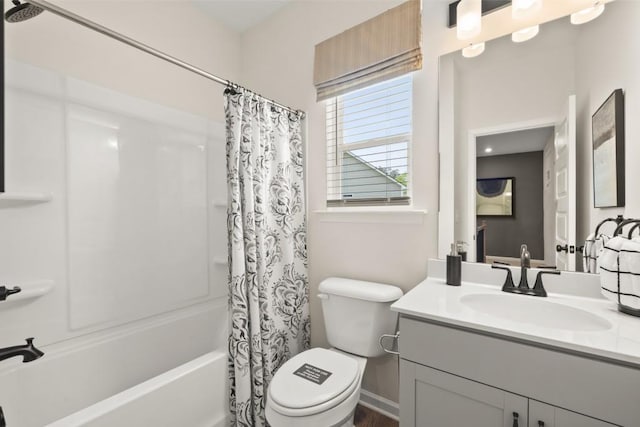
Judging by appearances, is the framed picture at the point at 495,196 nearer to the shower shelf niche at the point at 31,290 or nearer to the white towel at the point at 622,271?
the white towel at the point at 622,271

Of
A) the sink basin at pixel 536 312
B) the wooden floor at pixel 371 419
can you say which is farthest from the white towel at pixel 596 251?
the wooden floor at pixel 371 419

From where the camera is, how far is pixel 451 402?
3.20 ft

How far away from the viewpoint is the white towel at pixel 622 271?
35.1 inches

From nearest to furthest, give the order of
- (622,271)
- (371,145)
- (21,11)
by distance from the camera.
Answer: (622,271) → (21,11) → (371,145)

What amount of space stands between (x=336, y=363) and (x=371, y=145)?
125 cm

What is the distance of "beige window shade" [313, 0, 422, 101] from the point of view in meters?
1.51

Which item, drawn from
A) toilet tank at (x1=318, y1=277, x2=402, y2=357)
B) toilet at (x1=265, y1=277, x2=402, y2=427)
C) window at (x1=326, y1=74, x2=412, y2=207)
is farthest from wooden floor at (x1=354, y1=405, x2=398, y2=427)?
window at (x1=326, y1=74, x2=412, y2=207)

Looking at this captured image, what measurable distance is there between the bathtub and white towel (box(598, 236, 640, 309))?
1.66 meters

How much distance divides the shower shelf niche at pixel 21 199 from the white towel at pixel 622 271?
7.79ft

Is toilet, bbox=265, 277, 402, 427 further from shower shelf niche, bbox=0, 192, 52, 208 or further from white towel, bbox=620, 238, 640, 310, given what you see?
shower shelf niche, bbox=0, 192, 52, 208

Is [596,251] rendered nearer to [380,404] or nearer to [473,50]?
[473,50]

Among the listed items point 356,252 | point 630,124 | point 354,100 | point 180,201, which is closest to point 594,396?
point 630,124

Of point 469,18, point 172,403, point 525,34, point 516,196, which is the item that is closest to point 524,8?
point 525,34

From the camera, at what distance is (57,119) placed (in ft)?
4.76
